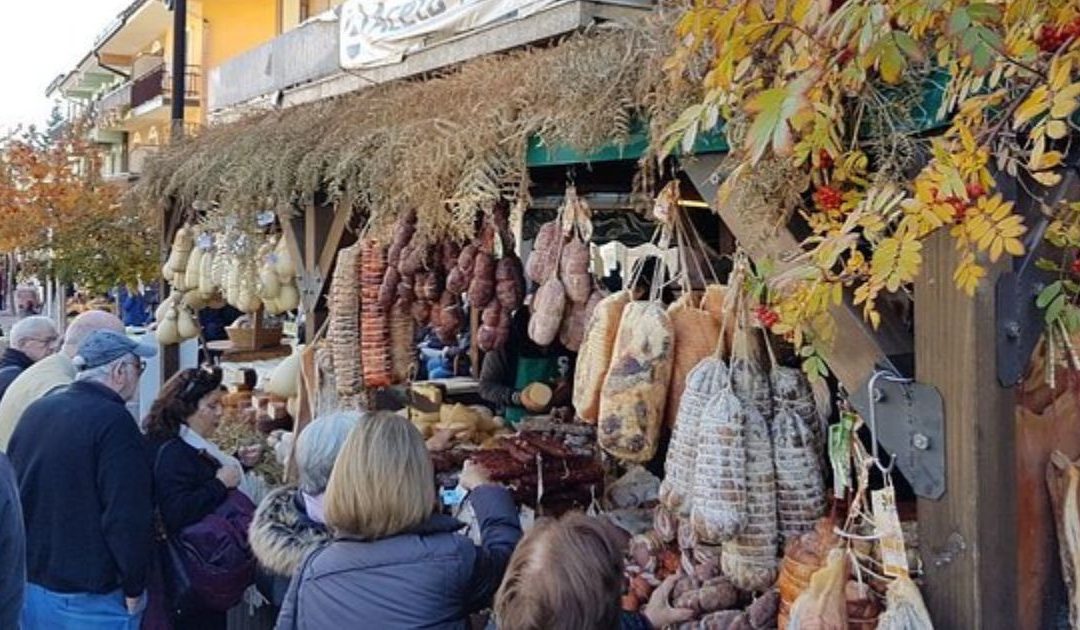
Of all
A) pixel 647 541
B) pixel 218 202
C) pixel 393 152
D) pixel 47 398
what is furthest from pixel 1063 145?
pixel 218 202

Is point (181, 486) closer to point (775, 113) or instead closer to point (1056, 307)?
point (775, 113)

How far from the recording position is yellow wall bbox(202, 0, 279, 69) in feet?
74.3

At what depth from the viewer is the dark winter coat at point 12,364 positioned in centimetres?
552

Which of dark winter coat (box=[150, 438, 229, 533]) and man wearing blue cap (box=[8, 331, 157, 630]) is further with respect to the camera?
dark winter coat (box=[150, 438, 229, 533])

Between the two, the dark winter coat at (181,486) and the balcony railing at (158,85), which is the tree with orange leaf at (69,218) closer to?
the balcony railing at (158,85)

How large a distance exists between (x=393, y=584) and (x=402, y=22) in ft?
14.9

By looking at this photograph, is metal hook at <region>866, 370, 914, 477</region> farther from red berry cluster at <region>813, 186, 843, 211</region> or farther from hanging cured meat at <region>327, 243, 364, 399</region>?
hanging cured meat at <region>327, 243, 364, 399</region>

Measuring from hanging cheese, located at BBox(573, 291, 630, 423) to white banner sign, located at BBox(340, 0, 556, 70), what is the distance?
7.97 ft

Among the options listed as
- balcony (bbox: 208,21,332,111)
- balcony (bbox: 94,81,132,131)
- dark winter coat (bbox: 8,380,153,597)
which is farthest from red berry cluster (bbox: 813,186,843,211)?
balcony (bbox: 94,81,132,131)

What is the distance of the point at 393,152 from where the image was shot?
4.19m

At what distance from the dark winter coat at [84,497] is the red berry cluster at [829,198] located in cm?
265

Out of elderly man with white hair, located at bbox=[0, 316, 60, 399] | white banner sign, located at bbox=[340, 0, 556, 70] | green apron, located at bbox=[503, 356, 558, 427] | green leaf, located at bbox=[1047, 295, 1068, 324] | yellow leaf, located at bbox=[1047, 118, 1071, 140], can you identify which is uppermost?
white banner sign, located at bbox=[340, 0, 556, 70]

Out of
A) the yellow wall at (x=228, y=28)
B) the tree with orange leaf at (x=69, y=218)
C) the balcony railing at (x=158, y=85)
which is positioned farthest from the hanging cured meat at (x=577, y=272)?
the balcony railing at (x=158, y=85)

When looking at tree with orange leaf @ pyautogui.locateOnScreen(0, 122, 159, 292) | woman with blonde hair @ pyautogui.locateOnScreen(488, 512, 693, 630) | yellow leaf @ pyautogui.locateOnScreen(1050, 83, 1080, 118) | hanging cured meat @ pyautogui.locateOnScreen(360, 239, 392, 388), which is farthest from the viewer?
tree with orange leaf @ pyautogui.locateOnScreen(0, 122, 159, 292)
